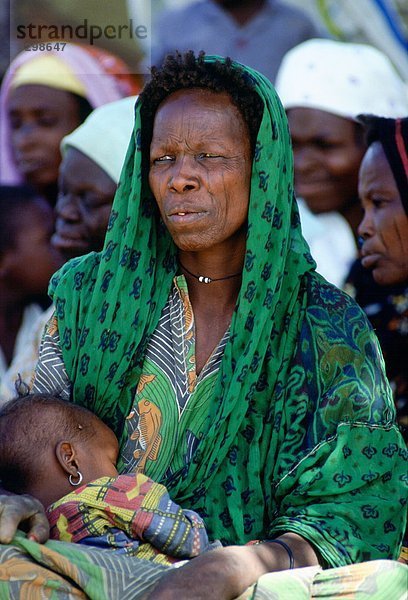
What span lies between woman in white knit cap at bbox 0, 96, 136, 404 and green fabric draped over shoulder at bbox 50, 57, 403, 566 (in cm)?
215

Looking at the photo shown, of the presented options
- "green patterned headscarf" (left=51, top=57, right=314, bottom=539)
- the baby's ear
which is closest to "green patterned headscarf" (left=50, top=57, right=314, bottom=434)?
"green patterned headscarf" (left=51, top=57, right=314, bottom=539)

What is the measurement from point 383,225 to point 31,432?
2344 millimetres

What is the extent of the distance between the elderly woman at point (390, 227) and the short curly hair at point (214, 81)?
1.52 meters

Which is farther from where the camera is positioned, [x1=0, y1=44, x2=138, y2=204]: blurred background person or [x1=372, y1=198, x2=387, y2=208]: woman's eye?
[x1=0, y1=44, x2=138, y2=204]: blurred background person

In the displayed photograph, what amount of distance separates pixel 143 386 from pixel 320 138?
294cm

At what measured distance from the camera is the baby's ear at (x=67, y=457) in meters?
3.94

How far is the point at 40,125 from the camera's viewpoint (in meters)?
7.67

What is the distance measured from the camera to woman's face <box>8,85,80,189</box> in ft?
25.1

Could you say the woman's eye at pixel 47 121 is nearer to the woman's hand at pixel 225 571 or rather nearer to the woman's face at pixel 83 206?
the woman's face at pixel 83 206

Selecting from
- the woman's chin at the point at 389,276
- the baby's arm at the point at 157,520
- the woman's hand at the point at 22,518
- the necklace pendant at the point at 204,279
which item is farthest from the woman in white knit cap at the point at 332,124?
the woman's hand at the point at 22,518

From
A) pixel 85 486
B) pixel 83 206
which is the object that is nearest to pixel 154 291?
pixel 85 486

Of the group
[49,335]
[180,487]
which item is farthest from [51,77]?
[180,487]

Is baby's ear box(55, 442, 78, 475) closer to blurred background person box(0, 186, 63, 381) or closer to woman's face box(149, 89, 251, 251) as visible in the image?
woman's face box(149, 89, 251, 251)

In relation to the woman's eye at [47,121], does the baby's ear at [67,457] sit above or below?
below
